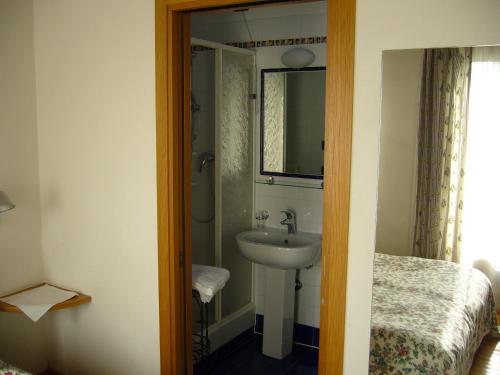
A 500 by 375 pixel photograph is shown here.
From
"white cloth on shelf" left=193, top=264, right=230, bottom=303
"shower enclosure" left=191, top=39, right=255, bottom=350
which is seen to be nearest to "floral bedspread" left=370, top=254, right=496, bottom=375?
"white cloth on shelf" left=193, top=264, right=230, bottom=303

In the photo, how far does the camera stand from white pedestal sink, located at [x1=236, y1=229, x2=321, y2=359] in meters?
3.38

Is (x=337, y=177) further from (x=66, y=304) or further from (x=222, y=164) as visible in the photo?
(x=222, y=164)

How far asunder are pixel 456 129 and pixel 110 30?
5.52 ft

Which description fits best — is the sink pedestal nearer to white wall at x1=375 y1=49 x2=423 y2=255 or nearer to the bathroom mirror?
the bathroom mirror

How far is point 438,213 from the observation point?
1904mm

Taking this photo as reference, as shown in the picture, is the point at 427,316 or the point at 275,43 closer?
the point at 427,316

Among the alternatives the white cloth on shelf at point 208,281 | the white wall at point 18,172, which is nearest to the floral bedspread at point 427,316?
the white cloth on shelf at point 208,281

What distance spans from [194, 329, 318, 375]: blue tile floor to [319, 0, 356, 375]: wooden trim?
4.30ft

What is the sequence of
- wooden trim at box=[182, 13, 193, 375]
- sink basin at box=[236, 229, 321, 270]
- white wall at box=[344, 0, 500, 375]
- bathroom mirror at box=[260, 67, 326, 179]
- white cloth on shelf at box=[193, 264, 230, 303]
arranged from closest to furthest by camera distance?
white wall at box=[344, 0, 500, 375], wooden trim at box=[182, 13, 193, 375], white cloth on shelf at box=[193, 264, 230, 303], sink basin at box=[236, 229, 321, 270], bathroom mirror at box=[260, 67, 326, 179]

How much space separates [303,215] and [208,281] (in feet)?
3.05

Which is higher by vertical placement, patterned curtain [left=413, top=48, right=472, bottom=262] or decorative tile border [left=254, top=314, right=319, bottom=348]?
patterned curtain [left=413, top=48, right=472, bottom=262]

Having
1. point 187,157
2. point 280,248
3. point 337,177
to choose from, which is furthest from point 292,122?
point 337,177

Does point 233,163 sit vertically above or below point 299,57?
below

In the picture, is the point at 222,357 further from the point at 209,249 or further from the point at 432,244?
the point at 432,244
